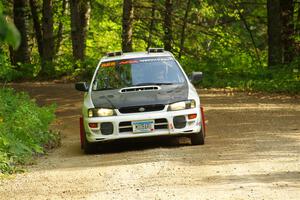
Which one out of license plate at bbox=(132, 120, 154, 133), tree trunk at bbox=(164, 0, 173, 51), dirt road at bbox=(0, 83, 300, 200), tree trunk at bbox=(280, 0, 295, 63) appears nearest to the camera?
dirt road at bbox=(0, 83, 300, 200)

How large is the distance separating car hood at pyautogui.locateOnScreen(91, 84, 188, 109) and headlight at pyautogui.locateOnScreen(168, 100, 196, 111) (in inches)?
2.6

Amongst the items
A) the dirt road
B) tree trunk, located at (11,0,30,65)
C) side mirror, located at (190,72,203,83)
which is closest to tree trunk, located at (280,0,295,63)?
tree trunk, located at (11,0,30,65)

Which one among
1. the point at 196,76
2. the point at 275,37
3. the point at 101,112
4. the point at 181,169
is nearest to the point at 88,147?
the point at 101,112

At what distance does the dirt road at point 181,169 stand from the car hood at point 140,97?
797 millimetres

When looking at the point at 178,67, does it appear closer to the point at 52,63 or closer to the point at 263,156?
the point at 263,156

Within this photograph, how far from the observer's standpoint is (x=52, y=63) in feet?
93.9

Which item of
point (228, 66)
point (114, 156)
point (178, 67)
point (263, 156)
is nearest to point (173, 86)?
point (178, 67)

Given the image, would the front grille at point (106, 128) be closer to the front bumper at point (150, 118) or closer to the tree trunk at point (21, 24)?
the front bumper at point (150, 118)

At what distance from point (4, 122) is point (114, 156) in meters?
2.54

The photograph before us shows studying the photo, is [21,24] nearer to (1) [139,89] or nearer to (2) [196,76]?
(2) [196,76]

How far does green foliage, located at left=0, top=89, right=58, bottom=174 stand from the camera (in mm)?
9938

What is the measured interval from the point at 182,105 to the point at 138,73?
1.64 m

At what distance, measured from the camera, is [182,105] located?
10773 mm

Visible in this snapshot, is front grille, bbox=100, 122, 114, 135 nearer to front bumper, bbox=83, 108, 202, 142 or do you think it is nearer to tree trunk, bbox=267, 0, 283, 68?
front bumper, bbox=83, 108, 202, 142
